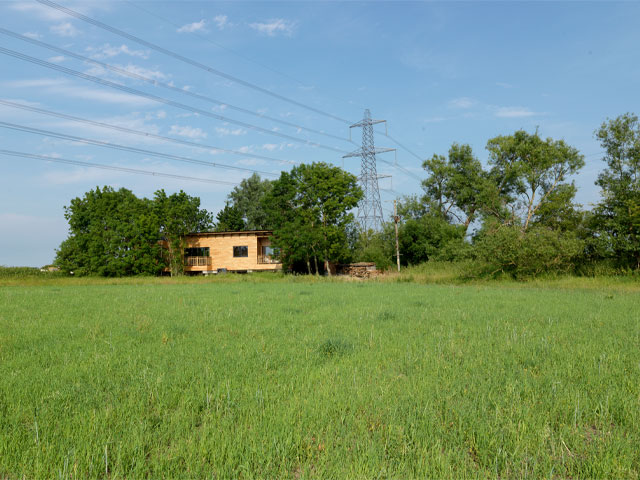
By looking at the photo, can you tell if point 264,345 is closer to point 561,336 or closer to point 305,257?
point 561,336

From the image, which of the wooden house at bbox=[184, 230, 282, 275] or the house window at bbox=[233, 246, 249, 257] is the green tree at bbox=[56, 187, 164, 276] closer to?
the wooden house at bbox=[184, 230, 282, 275]

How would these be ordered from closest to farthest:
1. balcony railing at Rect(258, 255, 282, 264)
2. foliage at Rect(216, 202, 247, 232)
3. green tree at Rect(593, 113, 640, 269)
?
1. green tree at Rect(593, 113, 640, 269)
2. balcony railing at Rect(258, 255, 282, 264)
3. foliage at Rect(216, 202, 247, 232)

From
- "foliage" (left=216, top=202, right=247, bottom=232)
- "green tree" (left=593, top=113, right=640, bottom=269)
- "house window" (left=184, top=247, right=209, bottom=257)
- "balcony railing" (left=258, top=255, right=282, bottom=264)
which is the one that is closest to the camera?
"green tree" (left=593, top=113, right=640, bottom=269)

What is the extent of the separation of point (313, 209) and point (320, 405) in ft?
128

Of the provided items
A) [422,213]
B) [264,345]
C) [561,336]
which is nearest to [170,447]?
[264,345]

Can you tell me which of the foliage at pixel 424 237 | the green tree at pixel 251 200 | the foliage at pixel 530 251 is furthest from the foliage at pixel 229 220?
the foliage at pixel 530 251

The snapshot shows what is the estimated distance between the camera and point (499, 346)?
20.0 feet

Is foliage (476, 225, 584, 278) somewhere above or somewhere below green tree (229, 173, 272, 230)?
below

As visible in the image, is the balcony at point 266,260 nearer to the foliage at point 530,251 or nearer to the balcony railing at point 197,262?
the balcony railing at point 197,262

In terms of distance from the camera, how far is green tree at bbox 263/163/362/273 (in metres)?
41.0

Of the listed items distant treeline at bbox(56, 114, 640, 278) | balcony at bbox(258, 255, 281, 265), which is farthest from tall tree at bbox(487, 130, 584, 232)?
balcony at bbox(258, 255, 281, 265)

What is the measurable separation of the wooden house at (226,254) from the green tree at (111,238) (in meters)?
4.34

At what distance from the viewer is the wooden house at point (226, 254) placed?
44938 millimetres

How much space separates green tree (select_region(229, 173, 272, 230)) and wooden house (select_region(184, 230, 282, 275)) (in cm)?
1639
